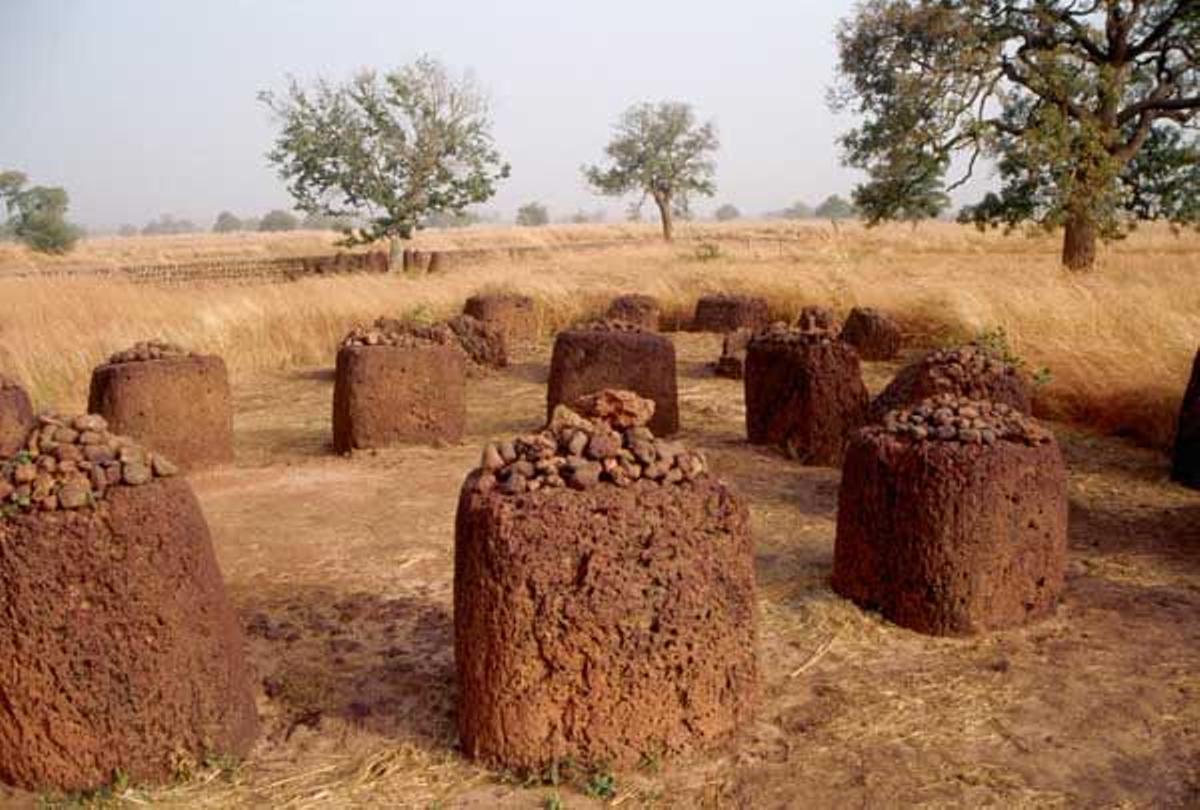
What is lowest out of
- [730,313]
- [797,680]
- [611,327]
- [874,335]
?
[797,680]

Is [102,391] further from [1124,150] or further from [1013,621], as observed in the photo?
[1124,150]

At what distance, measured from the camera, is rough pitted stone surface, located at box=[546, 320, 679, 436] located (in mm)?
7465

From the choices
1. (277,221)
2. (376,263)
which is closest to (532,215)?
(277,221)

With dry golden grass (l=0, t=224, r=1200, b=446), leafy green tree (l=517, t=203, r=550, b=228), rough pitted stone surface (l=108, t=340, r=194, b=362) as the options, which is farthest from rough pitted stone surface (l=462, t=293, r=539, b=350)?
leafy green tree (l=517, t=203, r=550, b=228)

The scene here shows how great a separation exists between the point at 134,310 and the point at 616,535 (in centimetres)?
896

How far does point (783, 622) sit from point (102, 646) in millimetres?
2329

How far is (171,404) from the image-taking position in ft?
21.0

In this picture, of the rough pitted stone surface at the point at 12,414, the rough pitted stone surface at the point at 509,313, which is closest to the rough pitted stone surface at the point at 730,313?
the rough pitted stone surface at the point at 509,313

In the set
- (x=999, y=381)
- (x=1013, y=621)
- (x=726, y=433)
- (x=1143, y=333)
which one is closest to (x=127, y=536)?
(x=1013, y=621)

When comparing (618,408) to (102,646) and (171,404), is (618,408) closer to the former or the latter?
(102,646)

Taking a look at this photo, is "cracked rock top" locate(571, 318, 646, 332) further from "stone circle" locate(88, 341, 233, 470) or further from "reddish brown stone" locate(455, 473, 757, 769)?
"reddish brown stone" locate(455, 473, 757, 769)

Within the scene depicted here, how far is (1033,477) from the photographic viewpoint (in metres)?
3.94

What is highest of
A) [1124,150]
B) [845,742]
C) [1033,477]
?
[1124,150]

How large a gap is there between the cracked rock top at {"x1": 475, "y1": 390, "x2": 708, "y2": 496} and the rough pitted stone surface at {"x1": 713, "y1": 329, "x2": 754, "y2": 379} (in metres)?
6.91
